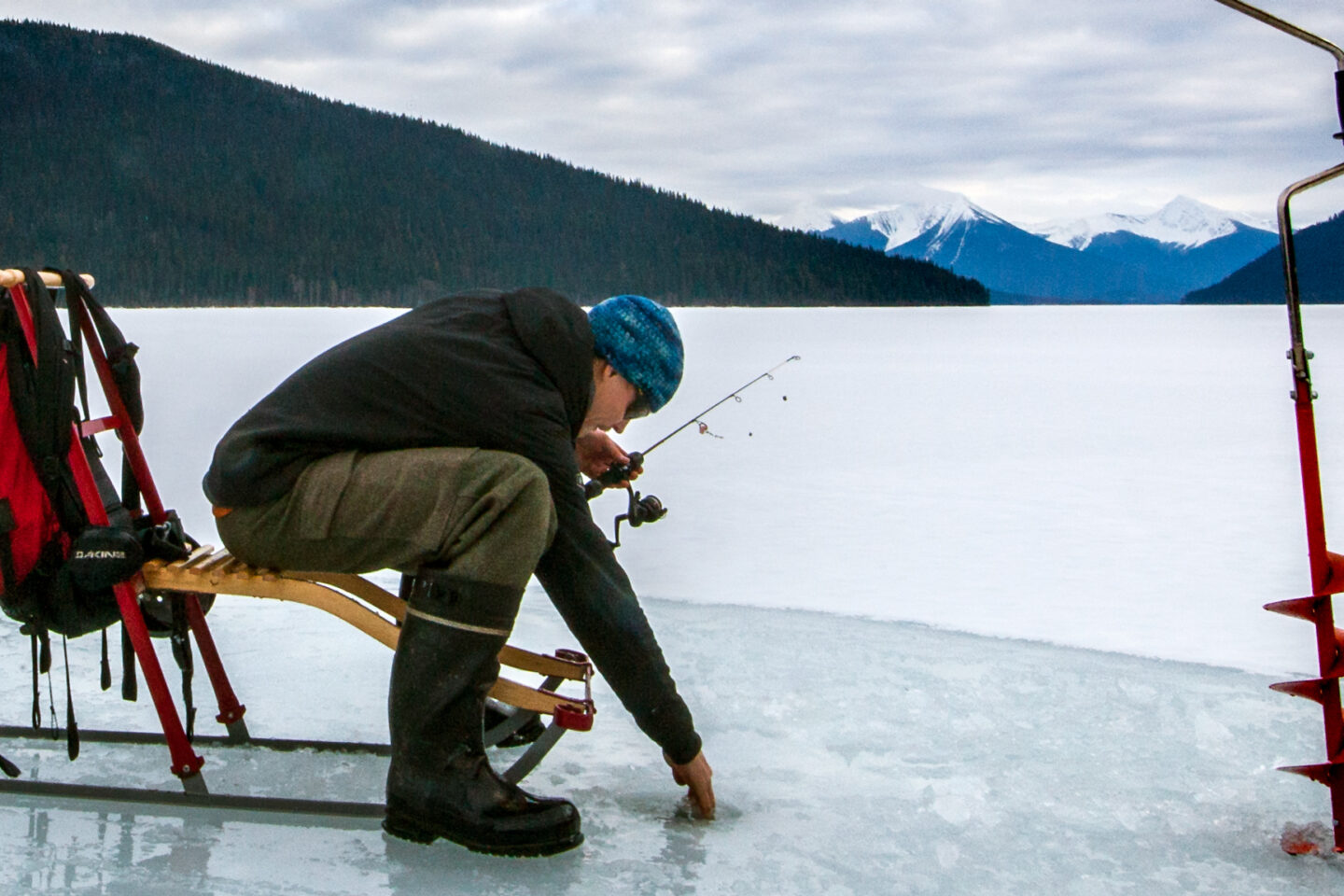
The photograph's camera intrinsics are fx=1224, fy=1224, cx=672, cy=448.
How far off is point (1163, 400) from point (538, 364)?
36.7 ft

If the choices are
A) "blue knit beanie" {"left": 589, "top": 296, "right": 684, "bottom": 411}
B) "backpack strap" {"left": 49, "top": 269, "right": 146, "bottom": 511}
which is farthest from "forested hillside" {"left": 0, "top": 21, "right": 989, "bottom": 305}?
"blue knit beanie" {"left": 589, "top": 296, "right": 684, "bottom": 411}

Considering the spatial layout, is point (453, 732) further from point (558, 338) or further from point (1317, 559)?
point (1317, 559)

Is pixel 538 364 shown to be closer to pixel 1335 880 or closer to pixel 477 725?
pixel 477 725

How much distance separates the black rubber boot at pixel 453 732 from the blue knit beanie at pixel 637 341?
1.28ft

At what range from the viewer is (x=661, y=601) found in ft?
11.5

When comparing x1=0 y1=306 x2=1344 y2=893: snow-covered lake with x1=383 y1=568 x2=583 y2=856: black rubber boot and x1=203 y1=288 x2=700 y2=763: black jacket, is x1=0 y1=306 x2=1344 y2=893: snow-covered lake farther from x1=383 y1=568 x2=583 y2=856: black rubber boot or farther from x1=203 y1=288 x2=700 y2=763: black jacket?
x1=203 y1=288 x2=700 y2=763: black jacket

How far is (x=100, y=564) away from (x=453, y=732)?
22.5 inches

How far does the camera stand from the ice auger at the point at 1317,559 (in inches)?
64.3

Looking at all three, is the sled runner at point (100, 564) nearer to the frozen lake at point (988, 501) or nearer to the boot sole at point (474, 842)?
the boot sole at point (474, 842)

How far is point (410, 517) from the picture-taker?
1661mm

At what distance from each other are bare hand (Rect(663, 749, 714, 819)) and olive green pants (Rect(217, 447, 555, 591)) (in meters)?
0.41

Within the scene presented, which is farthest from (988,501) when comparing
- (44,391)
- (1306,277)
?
(1306,277)

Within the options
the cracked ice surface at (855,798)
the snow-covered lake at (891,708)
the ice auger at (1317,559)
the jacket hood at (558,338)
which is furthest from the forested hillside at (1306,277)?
the jacket hood at (558,338)

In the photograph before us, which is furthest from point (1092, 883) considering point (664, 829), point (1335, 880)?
point (664, 829)
